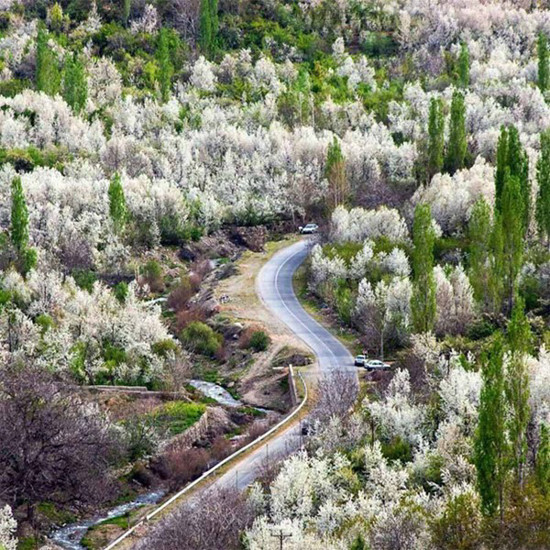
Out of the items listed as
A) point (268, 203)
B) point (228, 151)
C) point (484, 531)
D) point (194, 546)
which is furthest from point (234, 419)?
point (228, 151)

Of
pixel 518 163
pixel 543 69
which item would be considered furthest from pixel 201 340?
pixel 543 69

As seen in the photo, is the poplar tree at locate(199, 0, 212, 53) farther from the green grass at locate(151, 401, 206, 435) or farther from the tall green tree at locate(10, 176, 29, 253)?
the green grass at locate(151, 401, 206, 435)

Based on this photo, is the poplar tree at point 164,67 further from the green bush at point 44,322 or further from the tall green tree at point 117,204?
the green bush at point 44,322

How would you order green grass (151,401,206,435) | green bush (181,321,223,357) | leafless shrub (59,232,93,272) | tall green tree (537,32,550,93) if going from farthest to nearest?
tall green tree (537,32,550,93)
leafless shrub (59,232,93,272)
green bush (181,321,223,357)
green grass (151,401,206,435)

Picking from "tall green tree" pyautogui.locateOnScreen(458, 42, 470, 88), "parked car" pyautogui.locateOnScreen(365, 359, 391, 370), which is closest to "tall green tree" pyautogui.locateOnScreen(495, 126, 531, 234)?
"parked car" pyautogui.locateOnScreen(365, 359, 391, 370)

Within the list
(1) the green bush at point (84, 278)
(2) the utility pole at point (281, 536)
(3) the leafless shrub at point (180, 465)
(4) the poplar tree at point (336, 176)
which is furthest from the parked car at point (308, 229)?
(2) the utility pole at point (281, 536)

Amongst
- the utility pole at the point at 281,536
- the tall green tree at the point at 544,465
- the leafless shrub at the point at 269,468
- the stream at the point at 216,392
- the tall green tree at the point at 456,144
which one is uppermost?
the tall green tree at the point at 456,144

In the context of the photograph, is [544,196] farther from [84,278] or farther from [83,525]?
[83,525]
